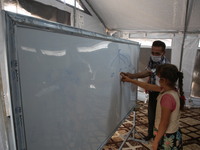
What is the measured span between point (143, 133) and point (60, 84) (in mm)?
2185

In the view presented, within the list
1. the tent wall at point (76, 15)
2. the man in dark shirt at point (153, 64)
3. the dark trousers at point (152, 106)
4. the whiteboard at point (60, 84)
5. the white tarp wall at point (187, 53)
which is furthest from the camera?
the white tarp wall at point (187, 53)

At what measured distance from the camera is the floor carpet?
214 cm

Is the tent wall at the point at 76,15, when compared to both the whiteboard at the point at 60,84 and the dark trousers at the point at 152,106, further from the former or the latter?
the dark trousers at the point at 152,106

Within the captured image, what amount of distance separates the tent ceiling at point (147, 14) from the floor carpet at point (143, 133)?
5.83 feet

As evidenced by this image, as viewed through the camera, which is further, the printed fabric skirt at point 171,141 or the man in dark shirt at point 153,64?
the man in dark shirt at point 153,64

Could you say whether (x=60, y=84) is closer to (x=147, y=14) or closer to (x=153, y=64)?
(x=153, y=64)

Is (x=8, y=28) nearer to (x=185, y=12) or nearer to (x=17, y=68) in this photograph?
(x=17, y=68)

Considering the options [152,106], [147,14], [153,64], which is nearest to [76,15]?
[147,14]

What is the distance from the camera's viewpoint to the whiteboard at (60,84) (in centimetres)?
53

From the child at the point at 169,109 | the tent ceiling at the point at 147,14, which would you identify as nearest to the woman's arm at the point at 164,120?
the child at the point at 169,109

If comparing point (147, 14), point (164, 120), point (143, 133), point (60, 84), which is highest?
point (147, 14)

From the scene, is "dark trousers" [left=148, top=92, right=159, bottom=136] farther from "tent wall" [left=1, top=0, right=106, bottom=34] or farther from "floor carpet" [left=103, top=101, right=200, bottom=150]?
"tent wall" [left=1, top=0, right=106, bottom=34]

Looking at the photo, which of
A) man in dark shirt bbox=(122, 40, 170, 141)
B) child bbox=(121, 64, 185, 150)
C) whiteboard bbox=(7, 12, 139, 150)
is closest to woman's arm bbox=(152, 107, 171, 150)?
child bbox=(121, 64, 185, 150)

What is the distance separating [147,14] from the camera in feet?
10.9
